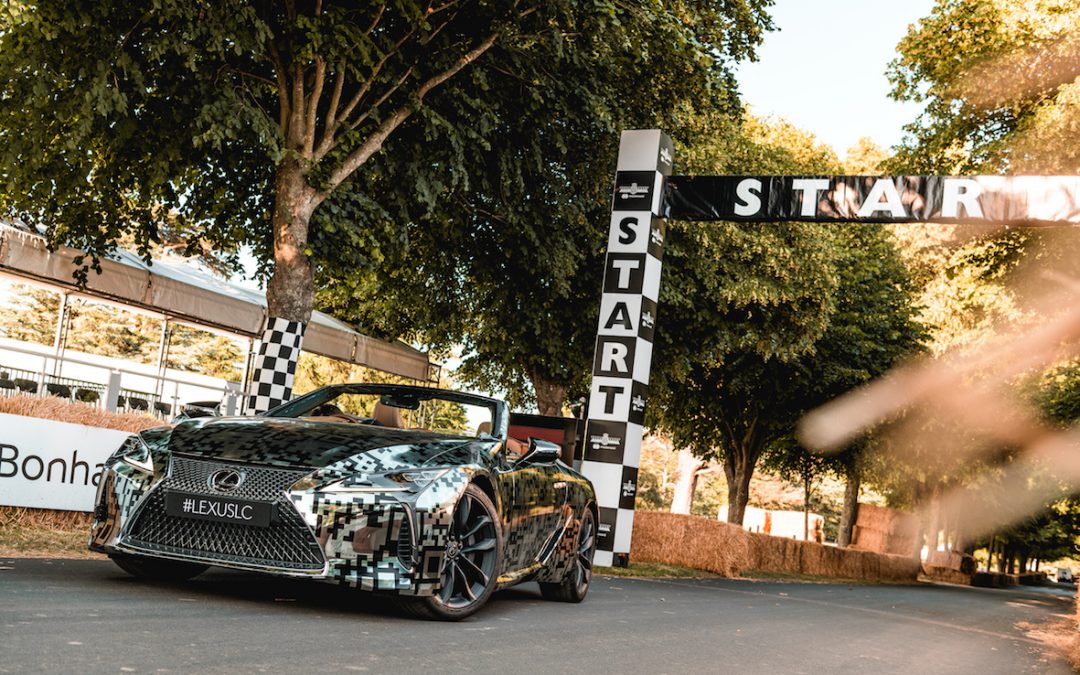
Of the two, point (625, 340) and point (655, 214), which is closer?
point (625, 340)

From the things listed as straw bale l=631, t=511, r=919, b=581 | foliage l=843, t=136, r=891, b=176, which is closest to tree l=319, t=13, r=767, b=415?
straw bale l=631, t=511, r=919, b=581

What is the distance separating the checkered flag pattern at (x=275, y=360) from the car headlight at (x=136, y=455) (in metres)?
8.60

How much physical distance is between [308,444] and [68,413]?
4.48 metres

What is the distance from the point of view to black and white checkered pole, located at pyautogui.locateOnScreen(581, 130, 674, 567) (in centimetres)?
1423

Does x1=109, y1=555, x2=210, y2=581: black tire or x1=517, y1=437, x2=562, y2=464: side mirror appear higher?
x1=517, y1=437, x2=562, y2=464: side mirror

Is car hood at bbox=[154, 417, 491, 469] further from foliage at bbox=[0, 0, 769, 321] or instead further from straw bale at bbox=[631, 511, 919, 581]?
straw bale at bbox=[631, 511, 919, 581]

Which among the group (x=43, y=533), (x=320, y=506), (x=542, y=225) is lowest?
(x=43, y=533)

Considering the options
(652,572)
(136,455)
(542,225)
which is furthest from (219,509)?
(542,225)

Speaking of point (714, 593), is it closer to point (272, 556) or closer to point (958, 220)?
point (958, 220)

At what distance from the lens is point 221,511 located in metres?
5.52

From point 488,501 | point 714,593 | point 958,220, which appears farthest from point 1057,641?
point 488,501

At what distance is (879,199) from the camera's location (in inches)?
589

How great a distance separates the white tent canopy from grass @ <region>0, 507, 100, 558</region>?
19.2 feet

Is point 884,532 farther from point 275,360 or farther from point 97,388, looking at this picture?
point 275,360
